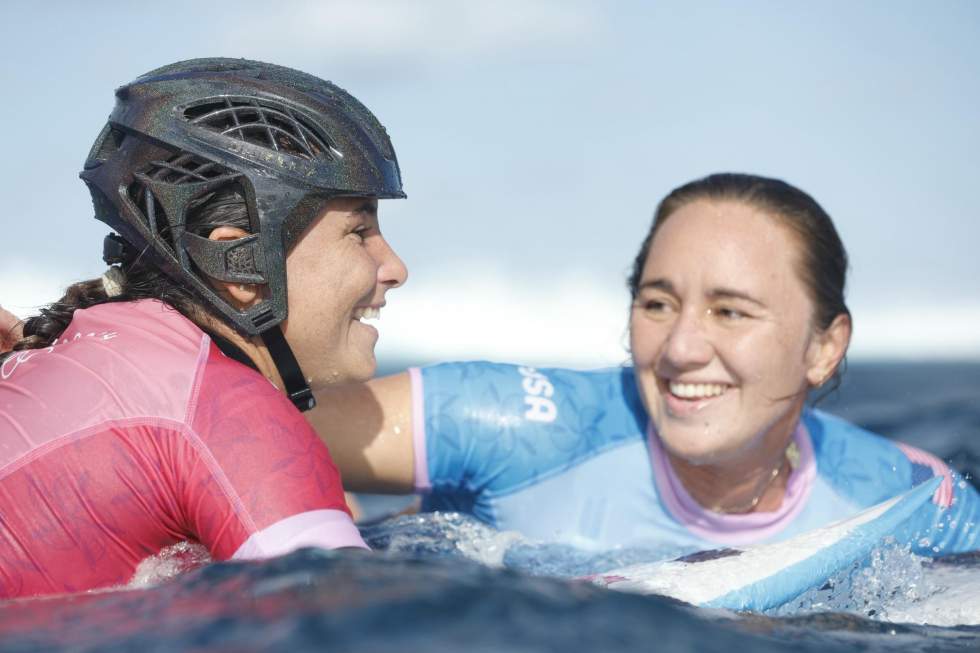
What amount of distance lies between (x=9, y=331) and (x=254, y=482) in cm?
160

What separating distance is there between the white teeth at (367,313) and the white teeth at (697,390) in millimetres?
1486

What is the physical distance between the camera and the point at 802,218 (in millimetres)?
4398

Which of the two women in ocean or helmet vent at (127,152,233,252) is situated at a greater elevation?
helmet vent at (127,152,233,252)

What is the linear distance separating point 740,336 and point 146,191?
240 cm

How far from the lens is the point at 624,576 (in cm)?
304

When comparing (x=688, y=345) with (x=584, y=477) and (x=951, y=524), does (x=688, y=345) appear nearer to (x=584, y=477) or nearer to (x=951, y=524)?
(x=584, y=477)

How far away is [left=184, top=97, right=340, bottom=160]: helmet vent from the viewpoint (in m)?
3.01

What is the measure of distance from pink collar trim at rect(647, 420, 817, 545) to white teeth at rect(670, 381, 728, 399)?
497 mm

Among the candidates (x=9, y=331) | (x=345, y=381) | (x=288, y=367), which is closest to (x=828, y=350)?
(x=345, y=381)

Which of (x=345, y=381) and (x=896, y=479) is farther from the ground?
(x=345, y=381)

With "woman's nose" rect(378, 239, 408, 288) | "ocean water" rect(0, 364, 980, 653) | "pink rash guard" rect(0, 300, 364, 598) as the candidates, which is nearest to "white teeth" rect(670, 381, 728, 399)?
"woman's nose" rect(378, 239, 408, 288)

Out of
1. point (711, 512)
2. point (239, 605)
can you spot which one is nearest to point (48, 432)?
point (239, 605)

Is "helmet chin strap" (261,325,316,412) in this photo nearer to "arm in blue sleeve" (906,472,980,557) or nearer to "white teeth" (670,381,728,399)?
"white teeth" (670,381,728,399)

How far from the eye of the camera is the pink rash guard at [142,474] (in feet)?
8.09
